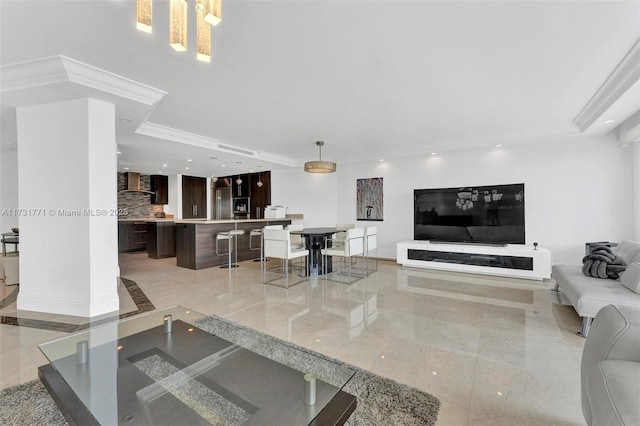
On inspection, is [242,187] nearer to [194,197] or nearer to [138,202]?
[194,197]

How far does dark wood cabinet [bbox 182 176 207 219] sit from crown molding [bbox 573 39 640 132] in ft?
32.9

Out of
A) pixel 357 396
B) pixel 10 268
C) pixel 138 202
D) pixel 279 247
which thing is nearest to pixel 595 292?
pixel 357 396

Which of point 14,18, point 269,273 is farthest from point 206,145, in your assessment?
point 14,18

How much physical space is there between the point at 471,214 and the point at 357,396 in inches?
189

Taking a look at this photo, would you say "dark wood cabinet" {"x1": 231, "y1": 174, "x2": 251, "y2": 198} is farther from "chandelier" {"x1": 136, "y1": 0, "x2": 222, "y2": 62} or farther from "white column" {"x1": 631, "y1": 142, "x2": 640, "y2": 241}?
"white column" {"x1": 631, "y1": 142, "x2": 640, "y2": 241}

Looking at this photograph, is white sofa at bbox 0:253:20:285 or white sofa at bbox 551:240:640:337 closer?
white sofa at bbox 551:240:640:337

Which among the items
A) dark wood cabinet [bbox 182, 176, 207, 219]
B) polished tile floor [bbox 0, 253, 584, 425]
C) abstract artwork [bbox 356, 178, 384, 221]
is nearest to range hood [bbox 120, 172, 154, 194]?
dark wood cabinet [bbox 182, 176, 207, 219]

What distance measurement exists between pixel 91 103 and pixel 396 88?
133 inches

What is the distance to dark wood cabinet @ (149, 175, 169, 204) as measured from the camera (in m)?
9.21

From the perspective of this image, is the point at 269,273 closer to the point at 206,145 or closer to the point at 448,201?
the point at 206,145

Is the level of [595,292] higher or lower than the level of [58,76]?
lower

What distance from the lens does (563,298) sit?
3.64 meters

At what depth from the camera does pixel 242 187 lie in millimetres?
9602

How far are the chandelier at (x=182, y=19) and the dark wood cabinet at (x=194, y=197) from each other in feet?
29.2
